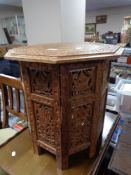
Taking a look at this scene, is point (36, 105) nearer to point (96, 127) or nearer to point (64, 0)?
point (96, 127)

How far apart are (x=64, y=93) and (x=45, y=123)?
0.76 feet

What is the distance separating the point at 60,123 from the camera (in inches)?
25.7

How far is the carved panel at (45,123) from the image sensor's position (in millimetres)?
683

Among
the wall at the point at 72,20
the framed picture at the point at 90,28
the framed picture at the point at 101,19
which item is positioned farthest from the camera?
the framed picture at the point at 90,28

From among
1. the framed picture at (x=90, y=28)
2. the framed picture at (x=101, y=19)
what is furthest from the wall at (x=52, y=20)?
the framed picture at (x=90, y=28)

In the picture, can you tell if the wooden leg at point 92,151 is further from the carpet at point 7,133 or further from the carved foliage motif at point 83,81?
the carpet at point 7,133

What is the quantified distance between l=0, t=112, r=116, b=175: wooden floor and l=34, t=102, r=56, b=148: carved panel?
0.13m

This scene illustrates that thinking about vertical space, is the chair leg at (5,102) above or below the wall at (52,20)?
below

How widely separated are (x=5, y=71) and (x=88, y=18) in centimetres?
464

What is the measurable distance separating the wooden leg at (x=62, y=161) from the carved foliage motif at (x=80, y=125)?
0.24 ft

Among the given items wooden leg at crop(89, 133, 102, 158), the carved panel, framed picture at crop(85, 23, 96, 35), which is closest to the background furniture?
wooden leg at crop(89, 133, 102, 158)

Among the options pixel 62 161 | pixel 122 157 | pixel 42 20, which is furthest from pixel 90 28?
pixel 62 161

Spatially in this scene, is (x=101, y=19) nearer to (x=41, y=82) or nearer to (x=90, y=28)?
(x=90, y=28)

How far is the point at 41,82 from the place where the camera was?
24.8 inches
